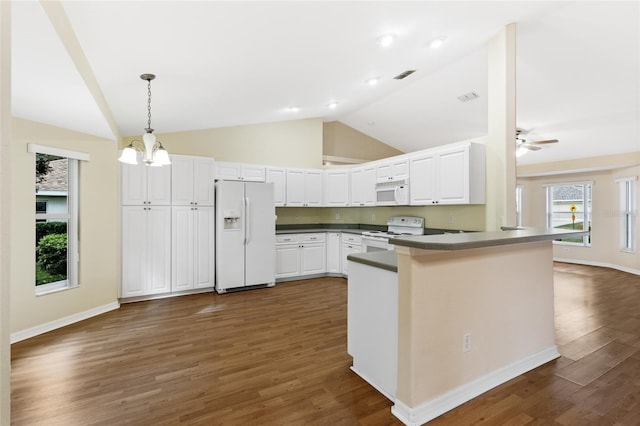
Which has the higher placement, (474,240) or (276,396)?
(474,240)

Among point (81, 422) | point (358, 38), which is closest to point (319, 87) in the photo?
point (358, 38)

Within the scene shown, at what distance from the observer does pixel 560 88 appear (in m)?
4.27

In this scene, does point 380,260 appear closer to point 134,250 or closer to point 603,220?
point 134,250

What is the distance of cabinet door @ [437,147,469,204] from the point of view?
390 centimetres

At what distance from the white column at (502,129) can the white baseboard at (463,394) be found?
168 centimetres

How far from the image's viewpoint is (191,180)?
4688 mm

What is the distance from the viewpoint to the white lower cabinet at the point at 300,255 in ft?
18.3

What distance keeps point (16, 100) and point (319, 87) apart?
3077mm

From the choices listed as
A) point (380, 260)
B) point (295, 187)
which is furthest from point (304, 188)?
point (380, 260)

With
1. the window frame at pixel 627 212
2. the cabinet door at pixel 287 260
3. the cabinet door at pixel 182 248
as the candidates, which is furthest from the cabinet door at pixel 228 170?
the window frame at pixel 627 212

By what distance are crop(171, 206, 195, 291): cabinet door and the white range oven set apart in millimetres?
2820

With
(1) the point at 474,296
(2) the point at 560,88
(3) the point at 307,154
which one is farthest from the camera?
(3) the point at 307,154

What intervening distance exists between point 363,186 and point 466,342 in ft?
12.9

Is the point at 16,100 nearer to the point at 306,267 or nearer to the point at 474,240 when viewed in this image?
the point at 474,240
